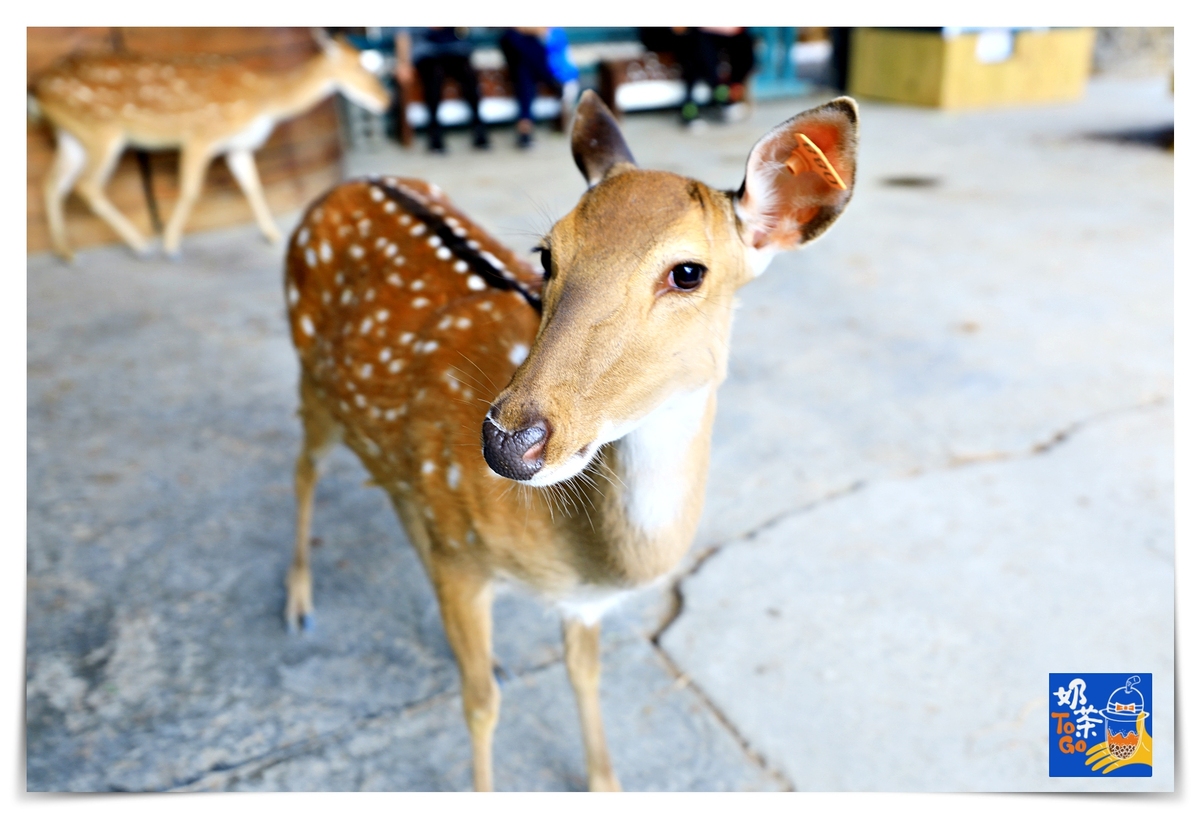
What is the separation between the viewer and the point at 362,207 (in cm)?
227

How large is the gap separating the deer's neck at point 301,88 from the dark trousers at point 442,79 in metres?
1.96

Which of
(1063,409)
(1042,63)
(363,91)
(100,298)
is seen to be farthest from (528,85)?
(1063,409)

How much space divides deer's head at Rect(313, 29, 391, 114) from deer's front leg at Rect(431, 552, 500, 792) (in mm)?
4470

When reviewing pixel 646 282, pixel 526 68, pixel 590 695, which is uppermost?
pixel 646 282

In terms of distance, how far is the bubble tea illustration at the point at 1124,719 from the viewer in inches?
67.9

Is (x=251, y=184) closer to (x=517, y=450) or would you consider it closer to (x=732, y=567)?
(x=732, y=567)

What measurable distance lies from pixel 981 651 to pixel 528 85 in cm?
637

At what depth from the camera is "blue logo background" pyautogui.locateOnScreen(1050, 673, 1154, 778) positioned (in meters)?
1.73

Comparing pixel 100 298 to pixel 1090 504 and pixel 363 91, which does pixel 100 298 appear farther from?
pixel 1090 504

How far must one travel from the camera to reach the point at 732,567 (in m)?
2.51

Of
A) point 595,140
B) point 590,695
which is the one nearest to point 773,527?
point 590,695

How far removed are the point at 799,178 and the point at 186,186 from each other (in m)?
4.62
